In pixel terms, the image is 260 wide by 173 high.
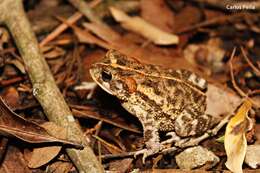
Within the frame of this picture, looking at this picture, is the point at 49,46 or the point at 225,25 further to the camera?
the point at 225,25

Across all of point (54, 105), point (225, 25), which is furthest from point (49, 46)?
point (225, 25)

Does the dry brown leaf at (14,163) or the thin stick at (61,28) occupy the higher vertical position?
the thin stick at (61,28)

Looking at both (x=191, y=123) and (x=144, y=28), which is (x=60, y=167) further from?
(x=144, y=28)

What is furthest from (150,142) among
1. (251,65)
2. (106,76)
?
(251,65)

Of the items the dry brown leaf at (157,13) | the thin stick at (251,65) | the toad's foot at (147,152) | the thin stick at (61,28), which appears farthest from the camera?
the dry brown leaf at (157,13)

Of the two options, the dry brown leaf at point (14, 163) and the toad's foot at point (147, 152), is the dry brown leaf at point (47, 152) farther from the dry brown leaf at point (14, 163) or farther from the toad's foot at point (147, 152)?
the toad's foot at point (147, 152)

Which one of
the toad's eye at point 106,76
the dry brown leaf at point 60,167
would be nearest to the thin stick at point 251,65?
the toad's eye at point 106,76

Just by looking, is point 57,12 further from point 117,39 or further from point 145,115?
point 145,115

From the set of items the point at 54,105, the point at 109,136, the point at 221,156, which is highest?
the point at 54,105
